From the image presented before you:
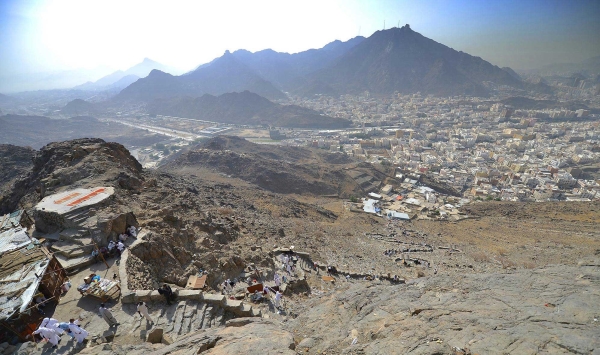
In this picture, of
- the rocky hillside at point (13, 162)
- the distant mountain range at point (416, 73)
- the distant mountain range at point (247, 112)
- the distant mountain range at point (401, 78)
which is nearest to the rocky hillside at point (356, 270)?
the rocky hillside at point (13, 162)

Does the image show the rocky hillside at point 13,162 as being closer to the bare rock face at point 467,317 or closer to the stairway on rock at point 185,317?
the stairway on rock at point 185,317

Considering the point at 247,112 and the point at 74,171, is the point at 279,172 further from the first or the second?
the point at 247,112

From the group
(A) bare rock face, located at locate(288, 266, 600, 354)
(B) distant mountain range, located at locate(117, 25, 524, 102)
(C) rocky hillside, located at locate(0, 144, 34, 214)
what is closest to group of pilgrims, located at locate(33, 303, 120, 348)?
(A) bare rock face, located at locate(288, 266, 600, 354)

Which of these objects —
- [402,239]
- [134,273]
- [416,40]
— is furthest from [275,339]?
[416,40]

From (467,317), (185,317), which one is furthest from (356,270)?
(185,317)

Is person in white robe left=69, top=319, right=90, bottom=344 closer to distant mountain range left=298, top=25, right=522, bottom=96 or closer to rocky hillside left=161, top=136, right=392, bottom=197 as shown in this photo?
rocky hillside left=161, top=136, right=392, bottom=197

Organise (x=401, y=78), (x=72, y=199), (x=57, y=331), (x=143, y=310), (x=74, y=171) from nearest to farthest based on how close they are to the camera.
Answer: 1. (x=57, y=331)
2. (x=143, y=310)
3. (x=72, y=199)
4. (x=74, y=171)
5. (x=401, y=78)
